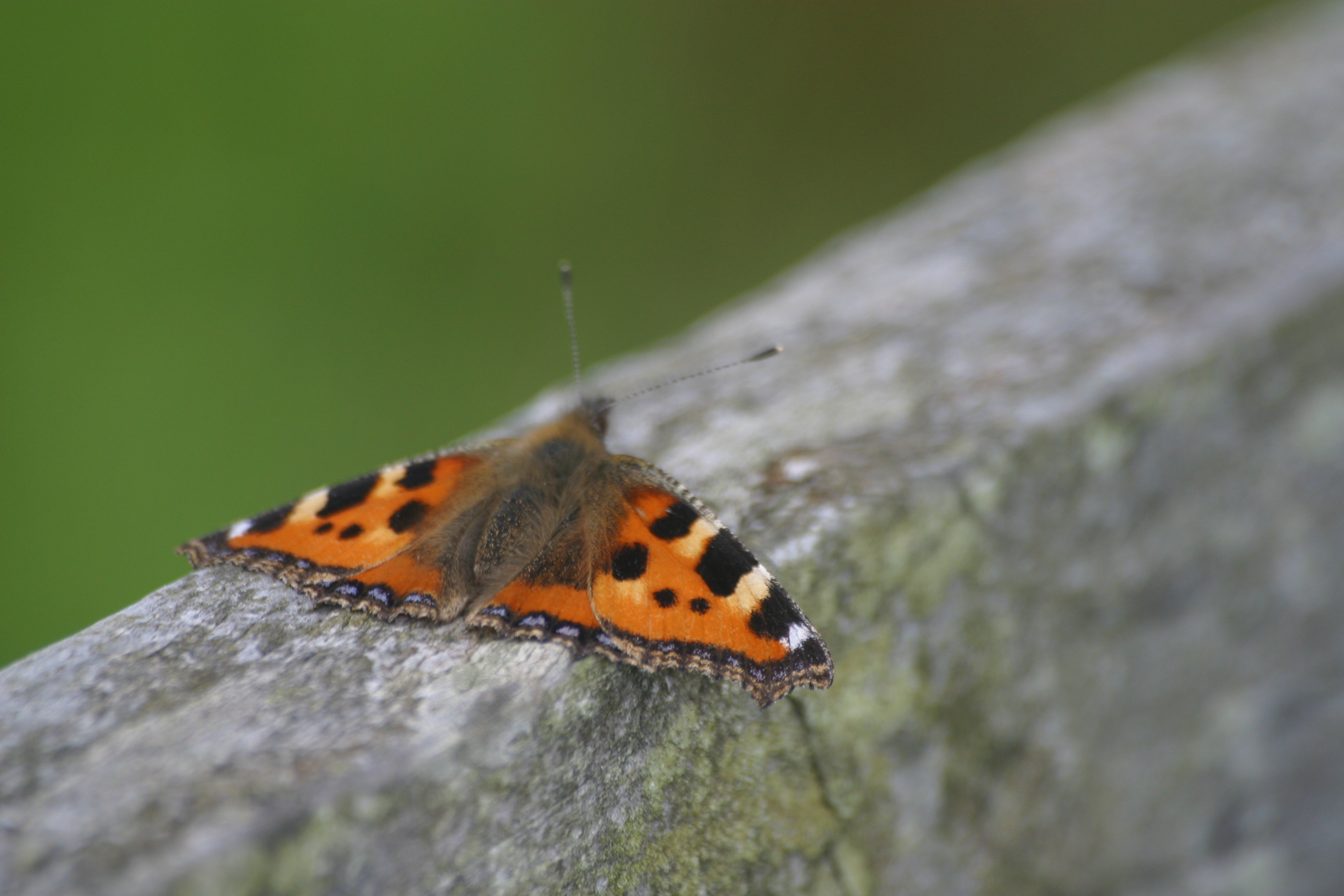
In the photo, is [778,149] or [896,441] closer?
[896,441]

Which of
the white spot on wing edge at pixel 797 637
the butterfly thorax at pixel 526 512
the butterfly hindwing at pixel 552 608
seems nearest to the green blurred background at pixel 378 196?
the butterfly thorax at pixel 526 512

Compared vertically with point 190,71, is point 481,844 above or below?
Answer: below

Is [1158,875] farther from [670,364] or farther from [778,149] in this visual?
[778,149]

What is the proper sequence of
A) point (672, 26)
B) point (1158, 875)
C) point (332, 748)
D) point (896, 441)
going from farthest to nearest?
point (672, 26)
point (1158, 875)
point (896, 441)
point (332, 748)

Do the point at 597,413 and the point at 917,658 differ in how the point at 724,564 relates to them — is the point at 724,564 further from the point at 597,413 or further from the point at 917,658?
the point at 597,413

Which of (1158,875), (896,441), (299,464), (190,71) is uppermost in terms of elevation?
(190,71)

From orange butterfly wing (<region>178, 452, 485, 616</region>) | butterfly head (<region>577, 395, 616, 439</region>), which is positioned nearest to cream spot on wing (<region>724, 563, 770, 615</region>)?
orange butterfly wing (<region>178, 452, 485, 616</region>)

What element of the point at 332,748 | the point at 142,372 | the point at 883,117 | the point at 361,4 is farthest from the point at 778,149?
the point at 332,748
